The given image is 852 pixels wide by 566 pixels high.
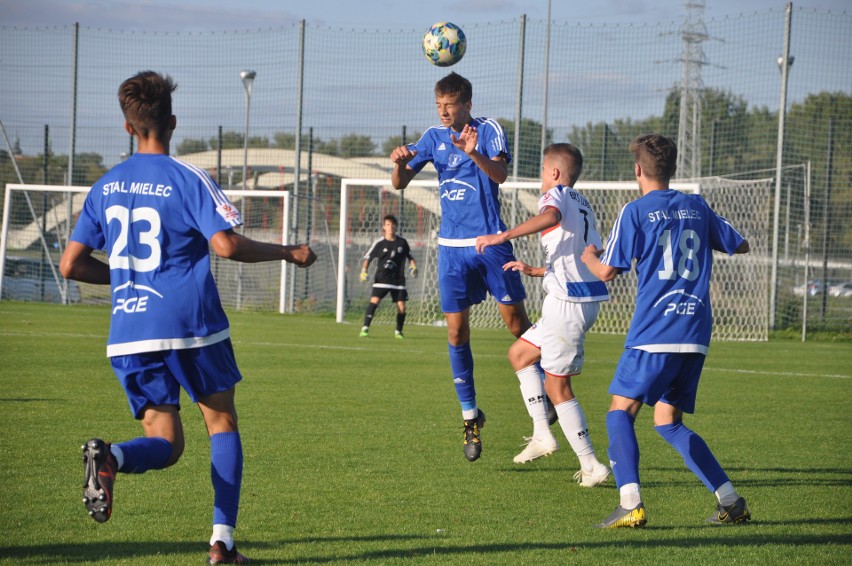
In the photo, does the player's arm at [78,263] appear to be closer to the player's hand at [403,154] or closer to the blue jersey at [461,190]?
the player's hand at [403,154]

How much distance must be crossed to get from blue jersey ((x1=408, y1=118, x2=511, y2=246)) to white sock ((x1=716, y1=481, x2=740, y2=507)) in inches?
104

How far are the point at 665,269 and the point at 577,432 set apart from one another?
1526 mm

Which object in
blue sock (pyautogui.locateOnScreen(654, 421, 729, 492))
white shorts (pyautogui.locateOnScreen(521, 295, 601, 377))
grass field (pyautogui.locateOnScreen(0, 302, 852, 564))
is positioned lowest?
grass field (pyautogui.locateOnScreen(0, 302, 852, 564))

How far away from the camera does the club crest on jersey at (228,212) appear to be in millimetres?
3865

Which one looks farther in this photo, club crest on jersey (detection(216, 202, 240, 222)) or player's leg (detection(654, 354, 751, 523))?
player's leg (detection(654, 354, 751, 523))

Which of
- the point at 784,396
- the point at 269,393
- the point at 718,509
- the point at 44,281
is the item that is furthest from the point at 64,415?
the point at 44,281

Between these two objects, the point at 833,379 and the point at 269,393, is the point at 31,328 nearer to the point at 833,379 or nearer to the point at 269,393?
the point at 269,393

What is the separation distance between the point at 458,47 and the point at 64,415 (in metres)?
4.39

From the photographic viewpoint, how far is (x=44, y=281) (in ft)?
81.2

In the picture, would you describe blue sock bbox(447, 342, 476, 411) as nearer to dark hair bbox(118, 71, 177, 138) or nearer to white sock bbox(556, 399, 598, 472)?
white sock bbox(556, 399, 598, 472)

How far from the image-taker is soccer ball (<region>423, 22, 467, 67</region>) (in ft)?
28.2

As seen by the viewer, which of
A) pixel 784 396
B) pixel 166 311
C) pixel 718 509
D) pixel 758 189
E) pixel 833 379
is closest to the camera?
pixel 166 311

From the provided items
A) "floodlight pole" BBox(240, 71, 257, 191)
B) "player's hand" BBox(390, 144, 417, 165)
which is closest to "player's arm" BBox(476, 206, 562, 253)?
"player's hand" BBox(390, 144, 417, 165)

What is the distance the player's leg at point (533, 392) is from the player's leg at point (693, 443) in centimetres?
144
